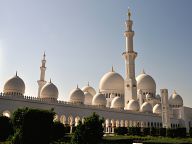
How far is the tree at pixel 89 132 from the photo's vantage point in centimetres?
1315

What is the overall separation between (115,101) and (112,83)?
490 centimetres

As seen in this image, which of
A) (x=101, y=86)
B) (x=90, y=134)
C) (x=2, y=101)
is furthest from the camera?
(x=101, y=86)

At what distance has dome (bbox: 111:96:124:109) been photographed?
40469mm

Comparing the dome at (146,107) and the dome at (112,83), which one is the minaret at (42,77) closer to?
the dome at (112,83)

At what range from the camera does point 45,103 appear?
28.2 meters

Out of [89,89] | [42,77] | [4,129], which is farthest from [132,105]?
[4,129]

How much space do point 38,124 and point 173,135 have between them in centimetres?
1848

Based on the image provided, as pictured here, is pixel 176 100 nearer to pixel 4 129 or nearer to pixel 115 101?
pixel 115 101

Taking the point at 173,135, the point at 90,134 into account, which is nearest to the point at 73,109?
the point at 173,135

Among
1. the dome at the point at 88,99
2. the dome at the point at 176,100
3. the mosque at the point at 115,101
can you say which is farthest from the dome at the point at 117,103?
the dome at the point at 176,100

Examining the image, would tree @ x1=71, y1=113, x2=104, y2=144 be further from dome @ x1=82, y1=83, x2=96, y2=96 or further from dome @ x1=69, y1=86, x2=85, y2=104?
dome @ x1=82, y1=83, x2=96, y2=96

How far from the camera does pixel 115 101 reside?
41.0m

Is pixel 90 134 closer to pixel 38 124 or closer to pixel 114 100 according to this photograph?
pixel 38 124

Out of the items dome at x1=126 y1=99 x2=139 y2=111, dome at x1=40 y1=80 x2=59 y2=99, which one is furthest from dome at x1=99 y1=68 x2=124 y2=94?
dome at x1=40 y1=80 x2=59 y2=99
